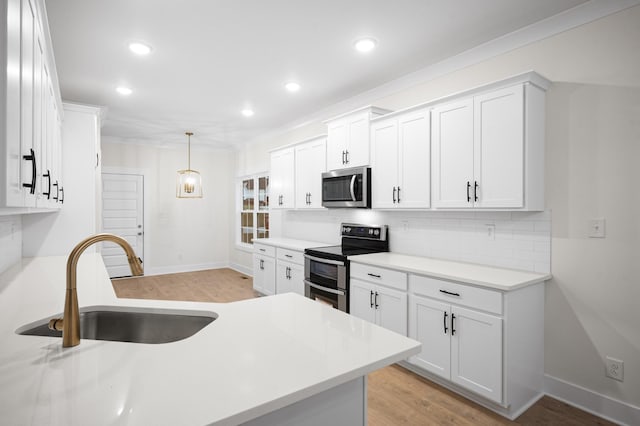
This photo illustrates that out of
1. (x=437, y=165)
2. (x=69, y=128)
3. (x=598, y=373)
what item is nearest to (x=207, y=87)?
(x=69, y=128)

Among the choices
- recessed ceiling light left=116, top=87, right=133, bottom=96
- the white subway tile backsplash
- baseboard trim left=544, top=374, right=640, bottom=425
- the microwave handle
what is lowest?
baseboard trim left=544, top=374, right=640, bottom=425

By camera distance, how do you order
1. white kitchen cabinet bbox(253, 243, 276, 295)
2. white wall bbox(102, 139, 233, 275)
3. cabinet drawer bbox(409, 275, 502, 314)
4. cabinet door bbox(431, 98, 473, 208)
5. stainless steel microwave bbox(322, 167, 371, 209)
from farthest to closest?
white wall bbox(102, 139, 233, 275), white kitchen cabinet bbox(253, 243, 276, 295), stainless steel microwave bbox(322, 167, 371, 209), cabinet door bbox(431, 98, 473, 208), cabinet drawer bbox(409, 275, 502, 314)

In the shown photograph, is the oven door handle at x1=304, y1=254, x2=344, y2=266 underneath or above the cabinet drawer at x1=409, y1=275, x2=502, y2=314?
above

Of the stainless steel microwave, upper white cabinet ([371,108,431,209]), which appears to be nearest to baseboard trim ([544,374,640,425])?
upper white cabinet ([371,108,431,209])

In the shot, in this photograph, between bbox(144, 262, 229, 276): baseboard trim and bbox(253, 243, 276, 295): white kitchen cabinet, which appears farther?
bbox(144, 262, 229, 276): baseboard trim

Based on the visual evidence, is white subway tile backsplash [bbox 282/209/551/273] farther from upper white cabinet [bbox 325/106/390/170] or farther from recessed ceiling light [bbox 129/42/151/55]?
recessed ceiling light [bbox 129/42/151/55]

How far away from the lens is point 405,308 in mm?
2850

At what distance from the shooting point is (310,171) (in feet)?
15.1

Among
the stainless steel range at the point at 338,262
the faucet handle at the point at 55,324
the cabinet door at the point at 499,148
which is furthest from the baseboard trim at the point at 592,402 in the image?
the faucet handle at the point at 55,324

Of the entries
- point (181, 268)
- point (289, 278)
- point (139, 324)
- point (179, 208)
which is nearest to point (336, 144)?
point (289, 278)

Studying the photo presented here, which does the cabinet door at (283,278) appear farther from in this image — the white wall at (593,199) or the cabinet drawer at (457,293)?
the white wall at (593,199)

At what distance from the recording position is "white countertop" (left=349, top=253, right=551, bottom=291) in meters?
2.34

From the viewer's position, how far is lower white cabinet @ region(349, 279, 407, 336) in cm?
289

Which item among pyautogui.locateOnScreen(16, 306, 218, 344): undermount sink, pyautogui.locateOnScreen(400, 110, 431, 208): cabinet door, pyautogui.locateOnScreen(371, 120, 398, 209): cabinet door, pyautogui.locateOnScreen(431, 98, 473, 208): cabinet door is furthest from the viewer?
pyautogui.locateOnScreen(371, 120, 398, 209): cabinet door
